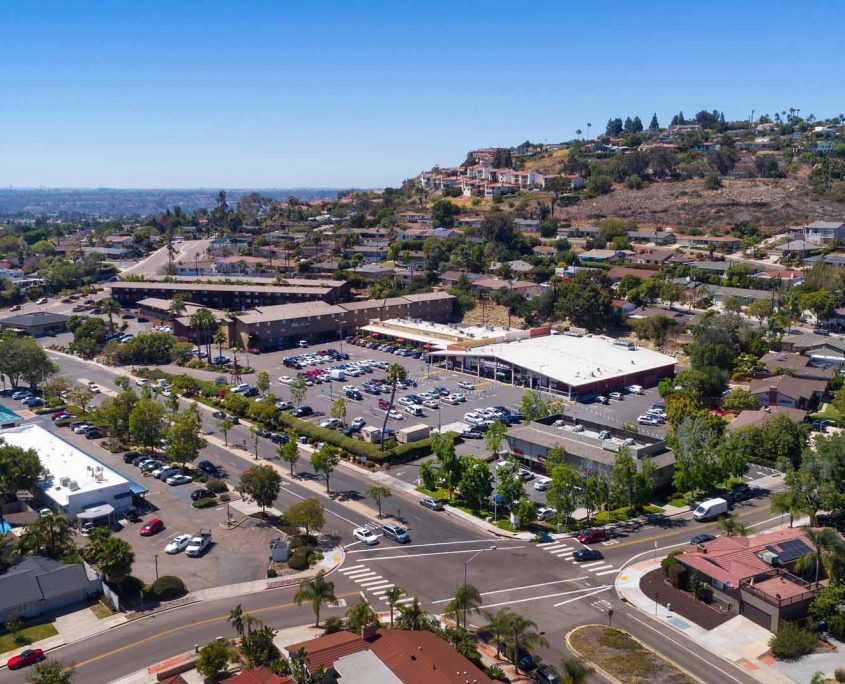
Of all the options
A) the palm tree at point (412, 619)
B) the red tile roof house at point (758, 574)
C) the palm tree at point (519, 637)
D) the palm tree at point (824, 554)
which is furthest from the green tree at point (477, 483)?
the palm tree at point (824, 554)

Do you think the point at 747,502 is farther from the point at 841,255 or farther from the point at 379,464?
the point at 841,255

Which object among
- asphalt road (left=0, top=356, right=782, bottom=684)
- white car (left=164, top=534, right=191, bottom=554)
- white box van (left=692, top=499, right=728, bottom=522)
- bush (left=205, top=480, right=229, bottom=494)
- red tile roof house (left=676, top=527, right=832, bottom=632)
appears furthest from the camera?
bush (left=205, top=480, right=229, bottom=494)

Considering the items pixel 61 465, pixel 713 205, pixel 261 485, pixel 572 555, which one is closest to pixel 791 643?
pixel 572 555

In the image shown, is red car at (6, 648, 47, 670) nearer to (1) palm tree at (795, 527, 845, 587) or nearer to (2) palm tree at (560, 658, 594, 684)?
(2) palm tree at (560, 658, 594, 684)

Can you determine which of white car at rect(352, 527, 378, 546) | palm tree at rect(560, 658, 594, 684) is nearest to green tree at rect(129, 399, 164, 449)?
white car at rect(352, 527, 378, 546)

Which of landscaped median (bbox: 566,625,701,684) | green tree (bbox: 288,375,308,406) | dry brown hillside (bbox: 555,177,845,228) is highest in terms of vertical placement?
dry brown hillside (bbox: 555,177,845,228)

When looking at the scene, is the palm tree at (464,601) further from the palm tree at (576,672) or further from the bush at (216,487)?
the bush at (216,487)
